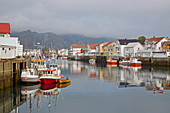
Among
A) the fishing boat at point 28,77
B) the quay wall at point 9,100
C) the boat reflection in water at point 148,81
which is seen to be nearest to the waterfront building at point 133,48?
the boat reflection in water at point 148,81

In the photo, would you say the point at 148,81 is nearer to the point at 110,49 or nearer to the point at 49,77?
the point at 49,77

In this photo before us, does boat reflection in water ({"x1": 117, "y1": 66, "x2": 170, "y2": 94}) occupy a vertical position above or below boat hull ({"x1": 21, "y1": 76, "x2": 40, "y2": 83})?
below

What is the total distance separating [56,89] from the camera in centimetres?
2564

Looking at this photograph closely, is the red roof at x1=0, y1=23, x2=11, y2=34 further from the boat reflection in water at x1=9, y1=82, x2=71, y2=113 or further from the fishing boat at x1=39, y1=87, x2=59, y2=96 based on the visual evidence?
the fishing boat at x1=39, y1=87, x2=59, y2=96

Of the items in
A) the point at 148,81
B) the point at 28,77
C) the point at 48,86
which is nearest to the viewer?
the point at 48,86

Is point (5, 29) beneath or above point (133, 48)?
above

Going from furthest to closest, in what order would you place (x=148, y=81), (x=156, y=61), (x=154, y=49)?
(x=154, y=49) → (x=156, y=61) → (x=148, y=81)

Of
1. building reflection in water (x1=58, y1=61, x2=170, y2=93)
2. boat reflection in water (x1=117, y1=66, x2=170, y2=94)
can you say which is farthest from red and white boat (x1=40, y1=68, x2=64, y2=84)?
boat reflection in water (x1=117, y1=66, x2=170, y2=94)

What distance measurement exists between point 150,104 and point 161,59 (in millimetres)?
47778

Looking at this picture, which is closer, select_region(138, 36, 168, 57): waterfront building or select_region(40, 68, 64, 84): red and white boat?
select_region(40, 68, 64, 84): red and white boat

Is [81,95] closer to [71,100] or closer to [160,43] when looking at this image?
[71,100]

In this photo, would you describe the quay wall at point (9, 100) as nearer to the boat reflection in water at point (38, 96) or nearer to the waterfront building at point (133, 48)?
the boat reflection in water at point (38, 96)

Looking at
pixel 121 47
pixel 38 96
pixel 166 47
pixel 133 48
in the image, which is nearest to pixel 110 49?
pixel 121 47

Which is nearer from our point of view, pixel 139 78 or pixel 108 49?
pixel 139 78
